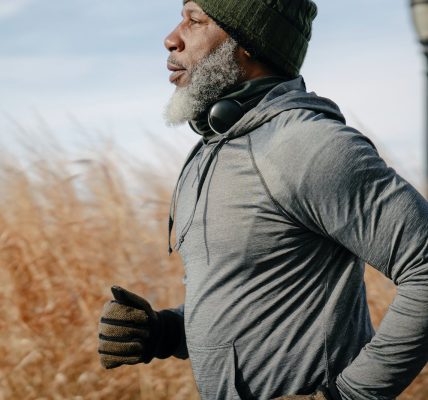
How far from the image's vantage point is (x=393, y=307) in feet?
6.08

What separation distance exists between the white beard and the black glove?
571mm

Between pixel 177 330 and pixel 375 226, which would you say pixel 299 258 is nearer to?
pixel 375 226

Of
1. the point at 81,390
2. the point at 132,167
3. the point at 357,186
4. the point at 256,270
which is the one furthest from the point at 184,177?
the point at 132,167

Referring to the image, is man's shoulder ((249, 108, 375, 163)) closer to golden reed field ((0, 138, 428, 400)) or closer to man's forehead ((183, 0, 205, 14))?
man's forehead ((183, 0, 205, 14))

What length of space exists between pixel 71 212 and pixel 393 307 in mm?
2787

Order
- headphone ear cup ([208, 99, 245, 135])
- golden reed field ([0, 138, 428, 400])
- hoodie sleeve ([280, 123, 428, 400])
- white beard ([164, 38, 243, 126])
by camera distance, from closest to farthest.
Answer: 1. hoodie sleeve ([280, 123, 428, 400])
2. headphone ear cup ([208, 99, 245, 135])
3. white beard ([164, 38, 243, 126])
4. golden reed field ([0, 138, 428, 400])

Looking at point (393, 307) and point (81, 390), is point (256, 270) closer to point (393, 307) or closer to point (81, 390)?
point (393, 307)

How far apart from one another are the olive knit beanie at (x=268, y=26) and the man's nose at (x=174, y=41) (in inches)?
4.6

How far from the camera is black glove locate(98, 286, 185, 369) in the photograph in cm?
237

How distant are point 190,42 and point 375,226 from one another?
86cm

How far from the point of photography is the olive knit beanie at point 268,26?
235cm

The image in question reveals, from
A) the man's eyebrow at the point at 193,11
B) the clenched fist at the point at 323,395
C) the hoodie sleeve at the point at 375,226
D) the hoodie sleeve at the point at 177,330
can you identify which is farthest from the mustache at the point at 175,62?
the clenched fist at the point at 323,395

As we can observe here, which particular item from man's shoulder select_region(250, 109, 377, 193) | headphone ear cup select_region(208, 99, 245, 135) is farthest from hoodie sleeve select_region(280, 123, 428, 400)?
headphone ear cup select_region(208, 99, 245, 135)

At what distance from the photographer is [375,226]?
183 cm
